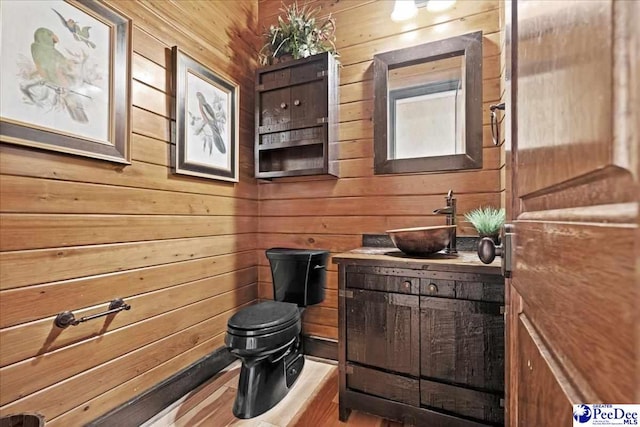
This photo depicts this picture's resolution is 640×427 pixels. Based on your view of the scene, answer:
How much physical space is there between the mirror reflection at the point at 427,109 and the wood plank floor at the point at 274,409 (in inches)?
→ 61.3

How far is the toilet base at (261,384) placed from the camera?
5.07ft

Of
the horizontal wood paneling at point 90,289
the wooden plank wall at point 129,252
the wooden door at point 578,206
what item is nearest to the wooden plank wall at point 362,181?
the wooden plank wall at point 129,252

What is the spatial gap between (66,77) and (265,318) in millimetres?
1430

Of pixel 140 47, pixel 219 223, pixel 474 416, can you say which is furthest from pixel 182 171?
pixel 474 416

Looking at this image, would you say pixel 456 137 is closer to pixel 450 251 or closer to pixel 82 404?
pixel 450 251

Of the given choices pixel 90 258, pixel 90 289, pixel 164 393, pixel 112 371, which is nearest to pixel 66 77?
pixel 90 258

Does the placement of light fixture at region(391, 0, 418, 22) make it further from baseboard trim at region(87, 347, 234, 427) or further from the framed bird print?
baseboard trim at region(87, 347, 234, 427)

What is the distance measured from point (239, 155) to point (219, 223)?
0.56 metres

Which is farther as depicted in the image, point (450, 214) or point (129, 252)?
point (450, 214)

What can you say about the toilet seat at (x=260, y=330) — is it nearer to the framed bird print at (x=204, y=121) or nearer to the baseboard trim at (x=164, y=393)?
the baseboard trim at (x=164, y=393)

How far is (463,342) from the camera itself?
127 cm

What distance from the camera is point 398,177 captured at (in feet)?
6.35

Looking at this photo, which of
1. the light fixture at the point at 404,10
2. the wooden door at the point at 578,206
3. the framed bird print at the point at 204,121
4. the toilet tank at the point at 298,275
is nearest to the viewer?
the wooden door at the point at 578,206

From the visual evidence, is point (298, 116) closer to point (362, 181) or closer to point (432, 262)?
point (362, 181)
